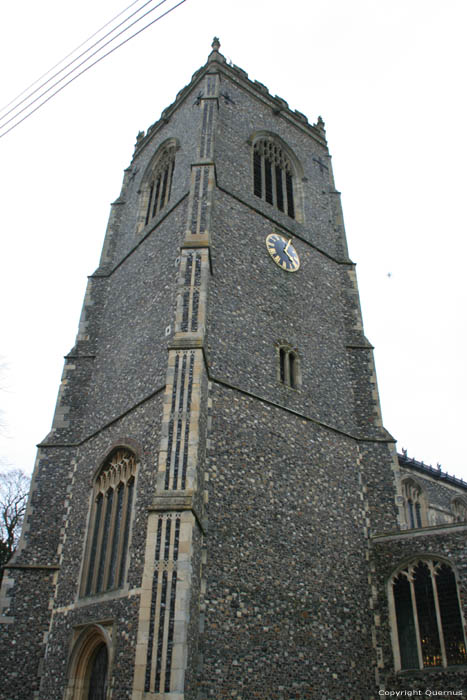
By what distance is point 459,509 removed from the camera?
25.1 meters

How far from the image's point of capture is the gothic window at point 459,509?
2457 centimetres

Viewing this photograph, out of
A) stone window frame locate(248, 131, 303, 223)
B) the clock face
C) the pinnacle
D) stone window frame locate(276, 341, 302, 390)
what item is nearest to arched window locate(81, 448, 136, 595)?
stone window frame locate(276, 341, 302, 390)

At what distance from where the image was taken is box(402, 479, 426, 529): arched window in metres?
22.6

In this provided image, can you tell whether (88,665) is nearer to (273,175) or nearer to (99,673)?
(99,673)

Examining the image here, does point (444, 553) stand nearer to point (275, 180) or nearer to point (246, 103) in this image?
point (275, 180)

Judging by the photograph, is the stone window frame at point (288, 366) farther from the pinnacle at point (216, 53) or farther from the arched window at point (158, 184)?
the pinnacle at point (216, 53)

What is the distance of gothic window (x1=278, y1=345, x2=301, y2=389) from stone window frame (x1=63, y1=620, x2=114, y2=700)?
8012mm

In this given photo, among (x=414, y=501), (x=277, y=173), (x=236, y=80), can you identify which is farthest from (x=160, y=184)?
(x=414, y=501)

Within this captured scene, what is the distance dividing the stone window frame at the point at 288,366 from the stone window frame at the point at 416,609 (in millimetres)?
5601

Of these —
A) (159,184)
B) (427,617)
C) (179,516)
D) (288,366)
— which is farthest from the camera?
(159,184)

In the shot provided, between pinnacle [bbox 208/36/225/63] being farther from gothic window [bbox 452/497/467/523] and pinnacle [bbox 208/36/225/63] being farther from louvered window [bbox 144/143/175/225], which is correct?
gothic window [bbox 452/497/467/523]

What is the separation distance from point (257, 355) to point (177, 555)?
22.0 ft

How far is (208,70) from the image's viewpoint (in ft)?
77.1

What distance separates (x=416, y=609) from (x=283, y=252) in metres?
11.6
